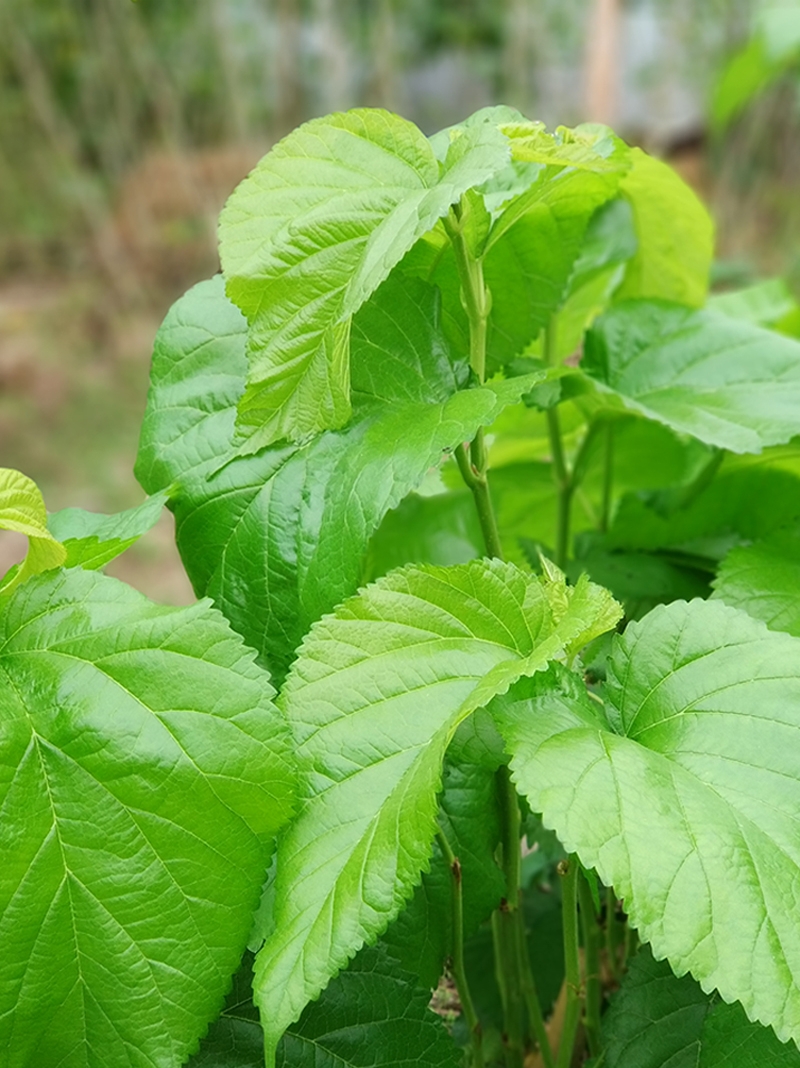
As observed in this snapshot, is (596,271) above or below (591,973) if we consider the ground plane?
above

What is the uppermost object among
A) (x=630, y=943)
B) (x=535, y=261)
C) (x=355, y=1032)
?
(x=535, y=261)

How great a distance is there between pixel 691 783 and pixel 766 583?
18 centimetres

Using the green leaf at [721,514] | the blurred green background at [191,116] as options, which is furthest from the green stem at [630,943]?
the blurred green background at [191,116]

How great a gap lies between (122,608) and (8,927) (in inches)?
4.6

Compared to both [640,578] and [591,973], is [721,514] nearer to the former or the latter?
[640,578]

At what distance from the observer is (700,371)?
57cm

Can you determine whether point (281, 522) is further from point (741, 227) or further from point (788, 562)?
point (741, 227)

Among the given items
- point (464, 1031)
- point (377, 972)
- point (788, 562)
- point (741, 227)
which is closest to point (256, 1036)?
point (377, 972)

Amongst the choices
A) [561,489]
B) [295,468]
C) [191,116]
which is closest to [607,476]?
[561,489]

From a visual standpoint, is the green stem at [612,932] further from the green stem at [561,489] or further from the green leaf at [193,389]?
the green leaf at [193,389]

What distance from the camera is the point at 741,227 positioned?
3.45 m

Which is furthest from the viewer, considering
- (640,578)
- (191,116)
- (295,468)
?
(191,116)

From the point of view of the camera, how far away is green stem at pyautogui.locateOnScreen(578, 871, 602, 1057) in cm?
51

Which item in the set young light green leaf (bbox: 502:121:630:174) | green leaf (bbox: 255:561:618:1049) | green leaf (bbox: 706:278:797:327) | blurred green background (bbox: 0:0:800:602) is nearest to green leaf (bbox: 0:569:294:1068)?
green leaf (bbox: 255:561:618:1049)
